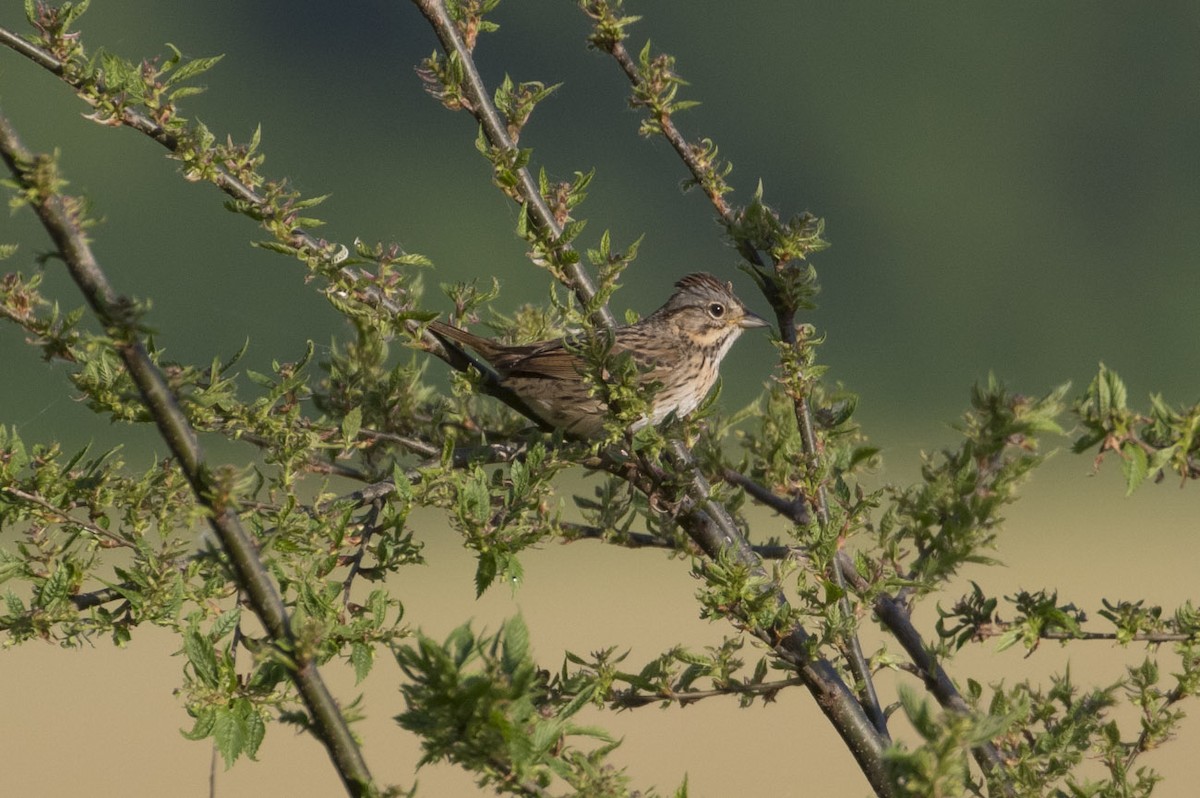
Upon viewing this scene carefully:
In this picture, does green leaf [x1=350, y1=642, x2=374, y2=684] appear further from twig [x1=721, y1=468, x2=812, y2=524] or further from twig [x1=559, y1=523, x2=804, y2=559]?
twig [x1=721, y1=468, x2=812, y2=524]

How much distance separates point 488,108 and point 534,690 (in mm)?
1063

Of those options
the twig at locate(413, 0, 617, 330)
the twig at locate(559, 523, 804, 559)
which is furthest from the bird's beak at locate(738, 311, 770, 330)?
the twig at locate(413, 0, 617, 330)

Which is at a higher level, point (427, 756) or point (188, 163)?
point (188, 163)

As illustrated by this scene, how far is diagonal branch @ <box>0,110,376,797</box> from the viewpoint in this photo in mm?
1421

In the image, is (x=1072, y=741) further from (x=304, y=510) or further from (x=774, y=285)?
(x=304, y=510)

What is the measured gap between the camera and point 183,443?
1478mm

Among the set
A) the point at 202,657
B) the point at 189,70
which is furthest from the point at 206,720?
the point at 189,70

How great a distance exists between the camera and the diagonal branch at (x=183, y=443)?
1.42 m

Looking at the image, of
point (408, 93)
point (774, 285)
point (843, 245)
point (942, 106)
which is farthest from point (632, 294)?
point (774, 285)

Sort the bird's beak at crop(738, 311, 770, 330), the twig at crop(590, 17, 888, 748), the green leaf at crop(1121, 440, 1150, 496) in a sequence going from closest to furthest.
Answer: the green leaf at crop(1121, 440, 1150, 496)
the twig at crop(590, 17, 888, 748)
the bird's beak at crop(738, 311, 770, 330)

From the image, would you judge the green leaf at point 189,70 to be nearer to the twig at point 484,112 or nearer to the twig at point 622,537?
the twig at point 484,112

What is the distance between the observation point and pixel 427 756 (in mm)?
1534

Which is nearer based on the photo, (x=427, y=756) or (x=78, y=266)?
(x=78, y=266)

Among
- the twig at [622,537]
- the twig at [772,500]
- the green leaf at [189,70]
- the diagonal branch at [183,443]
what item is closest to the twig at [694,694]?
the twig at [622,537]
